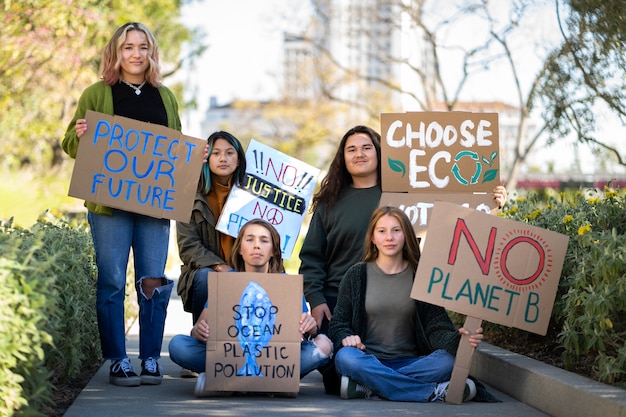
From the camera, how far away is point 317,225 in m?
7.07

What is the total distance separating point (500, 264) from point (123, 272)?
88.4 inches

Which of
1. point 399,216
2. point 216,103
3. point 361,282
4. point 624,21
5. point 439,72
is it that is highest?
point 216,103

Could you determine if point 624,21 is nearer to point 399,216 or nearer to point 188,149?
point 399,216

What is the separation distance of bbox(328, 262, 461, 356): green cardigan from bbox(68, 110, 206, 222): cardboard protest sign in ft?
3.70

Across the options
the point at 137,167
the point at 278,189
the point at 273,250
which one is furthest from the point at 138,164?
the point at 278,189

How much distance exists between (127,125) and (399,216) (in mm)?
1754

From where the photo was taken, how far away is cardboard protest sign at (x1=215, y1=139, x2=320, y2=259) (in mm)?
7305

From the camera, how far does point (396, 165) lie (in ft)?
23.9

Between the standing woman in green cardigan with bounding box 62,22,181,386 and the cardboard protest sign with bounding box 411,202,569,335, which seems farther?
the standing woman in green cardigan with bounding box 62,22,181,386

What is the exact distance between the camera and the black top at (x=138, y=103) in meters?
6.59

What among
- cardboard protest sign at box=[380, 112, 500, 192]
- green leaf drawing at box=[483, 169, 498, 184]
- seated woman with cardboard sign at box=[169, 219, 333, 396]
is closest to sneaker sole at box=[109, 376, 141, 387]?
seated woman with cardboard sign at box=[169, 219, 333, 396]

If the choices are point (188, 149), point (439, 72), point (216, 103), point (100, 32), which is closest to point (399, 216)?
point (188, 149)

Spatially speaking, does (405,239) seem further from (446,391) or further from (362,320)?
(446,391)

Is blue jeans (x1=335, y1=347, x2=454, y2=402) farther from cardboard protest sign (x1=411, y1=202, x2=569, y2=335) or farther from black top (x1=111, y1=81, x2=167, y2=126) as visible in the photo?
black top (x1=111, y1=81, x2=167, y2=126)
